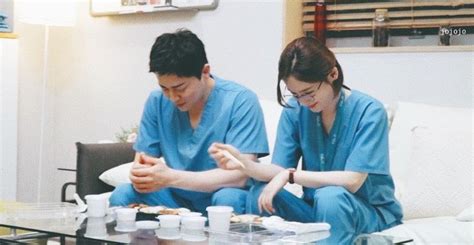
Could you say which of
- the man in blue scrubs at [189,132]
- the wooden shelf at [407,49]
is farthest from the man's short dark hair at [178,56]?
the wooden shelf at [407,49]

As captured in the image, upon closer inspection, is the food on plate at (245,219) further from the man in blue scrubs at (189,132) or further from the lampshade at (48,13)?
the lampshade at (48,13)

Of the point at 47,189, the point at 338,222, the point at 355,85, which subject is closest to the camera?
the point at 338,222

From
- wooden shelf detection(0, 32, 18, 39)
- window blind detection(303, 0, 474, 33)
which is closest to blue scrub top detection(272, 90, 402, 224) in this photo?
window blind detection(303, 0, 474, 33)

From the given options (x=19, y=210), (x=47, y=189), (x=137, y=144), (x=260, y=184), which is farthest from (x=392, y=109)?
(x=47, y=189)

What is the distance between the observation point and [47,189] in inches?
159

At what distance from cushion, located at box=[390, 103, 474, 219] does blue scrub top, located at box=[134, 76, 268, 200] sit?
535 mm

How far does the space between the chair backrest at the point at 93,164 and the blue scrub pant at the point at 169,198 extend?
546 millimetres

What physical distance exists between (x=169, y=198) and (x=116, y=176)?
0.52m

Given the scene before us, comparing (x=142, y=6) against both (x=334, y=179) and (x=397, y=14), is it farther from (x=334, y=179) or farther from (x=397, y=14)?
(x=334, y=179)

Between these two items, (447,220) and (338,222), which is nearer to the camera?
(338,222)

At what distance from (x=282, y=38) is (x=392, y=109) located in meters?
0.75

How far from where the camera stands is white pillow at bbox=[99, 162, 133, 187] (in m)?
2.70

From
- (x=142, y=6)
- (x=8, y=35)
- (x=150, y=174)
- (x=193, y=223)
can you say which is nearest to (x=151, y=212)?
(x=150, y=174)

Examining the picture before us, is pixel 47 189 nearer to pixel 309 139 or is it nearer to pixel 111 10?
pixel 111 10
